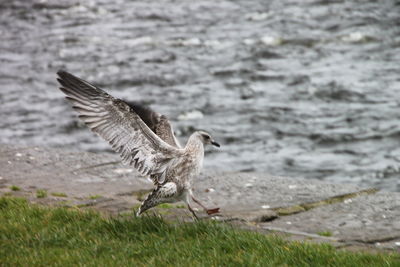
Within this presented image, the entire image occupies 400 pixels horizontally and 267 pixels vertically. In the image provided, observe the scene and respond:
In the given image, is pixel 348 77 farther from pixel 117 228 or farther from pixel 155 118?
pixel 117 228

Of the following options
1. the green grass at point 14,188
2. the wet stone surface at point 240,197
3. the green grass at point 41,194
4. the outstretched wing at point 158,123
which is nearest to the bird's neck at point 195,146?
the outstretched wing at point 158,123

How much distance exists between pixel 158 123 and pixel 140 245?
4.40ft

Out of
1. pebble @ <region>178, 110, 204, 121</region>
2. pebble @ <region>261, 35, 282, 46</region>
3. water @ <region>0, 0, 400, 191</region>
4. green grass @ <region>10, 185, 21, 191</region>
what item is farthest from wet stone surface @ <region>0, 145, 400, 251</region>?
pebble @ <region>261, 35, 282, 46</region>

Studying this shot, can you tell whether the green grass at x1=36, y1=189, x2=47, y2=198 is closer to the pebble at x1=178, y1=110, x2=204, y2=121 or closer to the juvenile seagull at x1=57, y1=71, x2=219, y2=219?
the juvenile seagull at x1=57, y1=71, x2=219, y2=219

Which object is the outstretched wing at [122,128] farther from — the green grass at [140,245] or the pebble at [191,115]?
the pebble at [191,115]

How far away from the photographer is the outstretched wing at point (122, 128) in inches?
234

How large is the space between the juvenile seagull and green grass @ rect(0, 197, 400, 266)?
343mm

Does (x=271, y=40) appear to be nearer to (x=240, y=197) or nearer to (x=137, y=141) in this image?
(x=240, y=197)

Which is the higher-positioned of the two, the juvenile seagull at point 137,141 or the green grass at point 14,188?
the juvenile seagull at point 137,141

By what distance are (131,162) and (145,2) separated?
15414mm

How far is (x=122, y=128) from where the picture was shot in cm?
598

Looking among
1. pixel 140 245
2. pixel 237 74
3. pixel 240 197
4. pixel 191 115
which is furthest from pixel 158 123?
pixel 237 74

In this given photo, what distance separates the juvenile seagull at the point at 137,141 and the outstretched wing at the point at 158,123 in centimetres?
27

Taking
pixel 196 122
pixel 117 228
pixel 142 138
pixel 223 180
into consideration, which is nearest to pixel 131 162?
pixel 142 138
